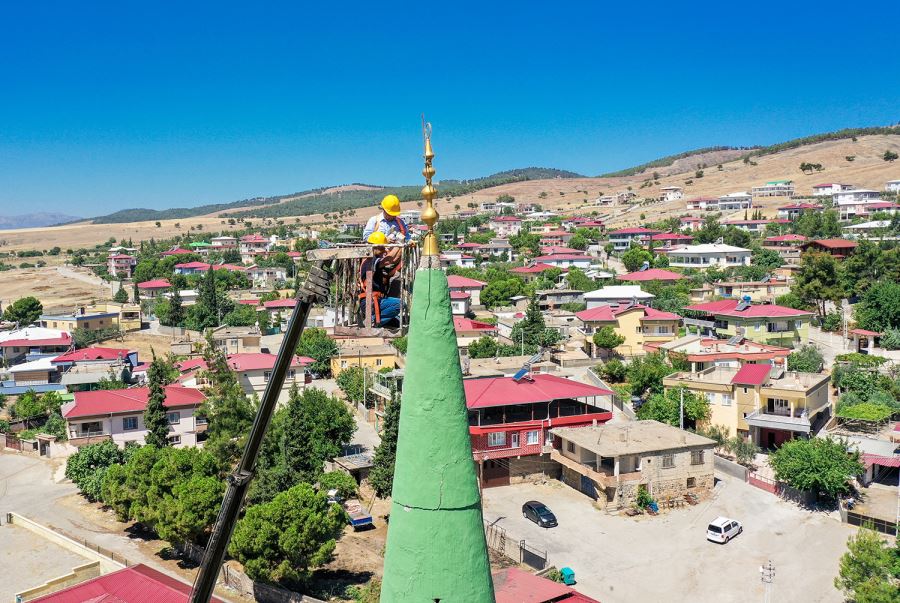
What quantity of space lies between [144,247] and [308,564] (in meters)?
139

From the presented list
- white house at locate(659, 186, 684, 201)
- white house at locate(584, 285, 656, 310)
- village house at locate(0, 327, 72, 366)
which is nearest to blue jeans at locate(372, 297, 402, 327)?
white house at locate(584, 285, 656, 310)

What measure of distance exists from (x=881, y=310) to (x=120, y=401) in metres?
56.6

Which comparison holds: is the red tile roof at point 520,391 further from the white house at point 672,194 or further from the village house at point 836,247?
the white house at point 672,194

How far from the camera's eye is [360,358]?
2336 inches

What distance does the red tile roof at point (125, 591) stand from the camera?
2128 centimetres

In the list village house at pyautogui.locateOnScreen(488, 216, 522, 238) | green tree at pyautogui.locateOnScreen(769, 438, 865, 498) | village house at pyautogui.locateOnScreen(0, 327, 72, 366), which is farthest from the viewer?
village house at pyautogui.locateOnScreen(488, 216, 522, 238)

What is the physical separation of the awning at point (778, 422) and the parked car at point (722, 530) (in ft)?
30.3

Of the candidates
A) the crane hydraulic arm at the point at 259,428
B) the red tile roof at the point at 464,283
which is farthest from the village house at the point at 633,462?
the red tile roof at the point at 464,283

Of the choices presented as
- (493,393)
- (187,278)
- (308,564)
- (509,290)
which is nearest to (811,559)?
A: (493,393)

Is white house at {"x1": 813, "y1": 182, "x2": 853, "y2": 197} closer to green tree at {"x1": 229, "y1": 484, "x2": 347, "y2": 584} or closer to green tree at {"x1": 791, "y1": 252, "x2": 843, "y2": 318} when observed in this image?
green tree at {"x1": 791, "y1": 252, "x2": 843, "y2": 318}

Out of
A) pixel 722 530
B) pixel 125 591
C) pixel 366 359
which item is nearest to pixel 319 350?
pixel 366 359

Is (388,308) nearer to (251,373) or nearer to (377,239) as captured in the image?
(377,239)

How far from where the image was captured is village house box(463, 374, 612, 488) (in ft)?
127

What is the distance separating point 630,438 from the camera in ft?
123
